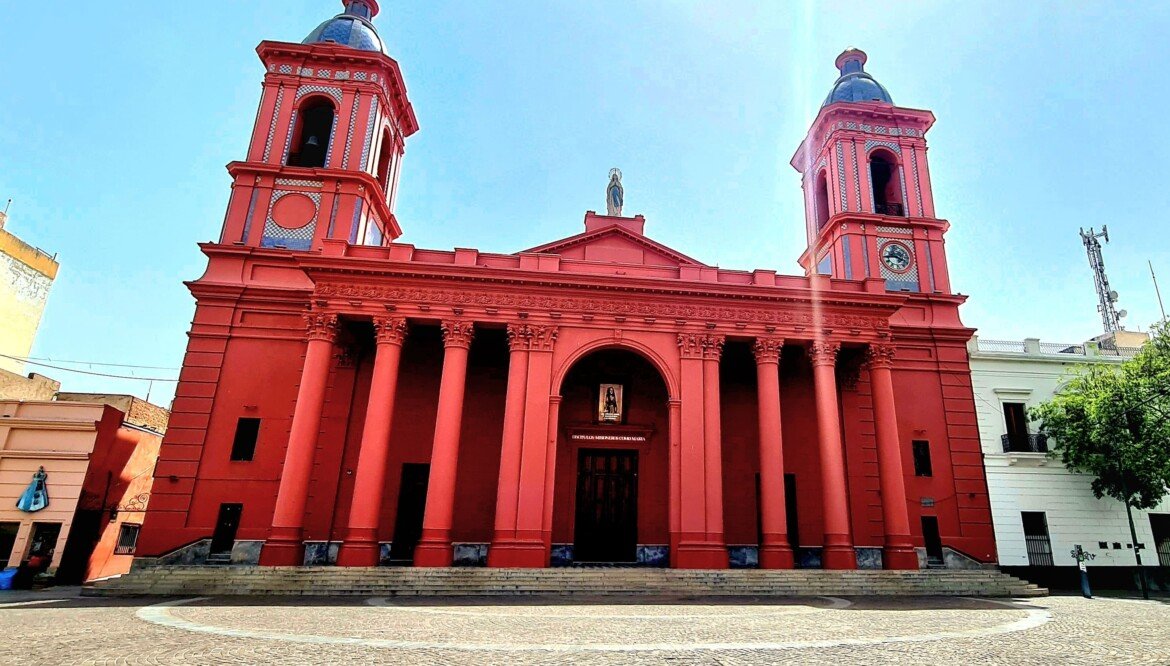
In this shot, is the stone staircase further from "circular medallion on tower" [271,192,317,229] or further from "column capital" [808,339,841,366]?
"circular medallion on tower" [271,192,317,229]

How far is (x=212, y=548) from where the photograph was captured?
17844mm

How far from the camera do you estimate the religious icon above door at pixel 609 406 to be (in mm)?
21094

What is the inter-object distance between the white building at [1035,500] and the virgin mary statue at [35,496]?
1167 inches

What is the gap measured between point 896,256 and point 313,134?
23.1 m

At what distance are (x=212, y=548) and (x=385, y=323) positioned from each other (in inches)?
315

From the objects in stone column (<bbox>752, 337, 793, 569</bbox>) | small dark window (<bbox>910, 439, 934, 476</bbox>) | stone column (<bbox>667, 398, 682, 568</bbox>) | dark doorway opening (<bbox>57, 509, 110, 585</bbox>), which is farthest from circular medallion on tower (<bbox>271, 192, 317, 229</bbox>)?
small dark window (<bbox>910, 439, 934, 476</bbox>)

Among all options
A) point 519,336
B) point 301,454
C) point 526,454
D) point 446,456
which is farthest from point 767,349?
point 301,454

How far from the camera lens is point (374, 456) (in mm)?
17000

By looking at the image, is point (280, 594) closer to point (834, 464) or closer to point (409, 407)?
point (409, 407)

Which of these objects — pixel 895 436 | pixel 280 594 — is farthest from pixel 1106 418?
pixel 280 594

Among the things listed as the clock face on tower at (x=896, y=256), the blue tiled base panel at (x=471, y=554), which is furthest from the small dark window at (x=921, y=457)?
the blue tiled base panel at (x=471, y=554)

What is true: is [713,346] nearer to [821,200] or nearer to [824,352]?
[824,352]

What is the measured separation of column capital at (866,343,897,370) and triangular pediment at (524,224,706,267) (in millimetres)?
6385

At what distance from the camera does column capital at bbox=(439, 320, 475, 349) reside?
18.4 metres
